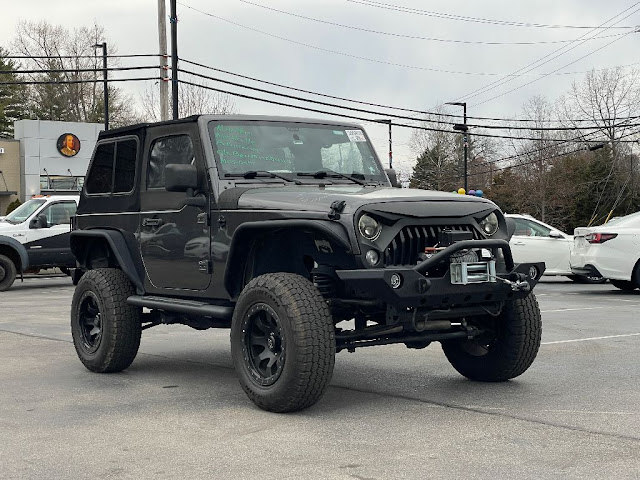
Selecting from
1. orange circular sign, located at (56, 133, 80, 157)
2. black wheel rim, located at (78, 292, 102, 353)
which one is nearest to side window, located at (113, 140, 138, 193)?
black wheel rim, located at (78, 292, 102, 353)

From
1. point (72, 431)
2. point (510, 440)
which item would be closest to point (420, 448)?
point (510, 440)

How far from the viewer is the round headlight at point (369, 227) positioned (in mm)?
6223

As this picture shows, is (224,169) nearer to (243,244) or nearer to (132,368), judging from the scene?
(243,244)

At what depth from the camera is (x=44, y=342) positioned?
10891 mm

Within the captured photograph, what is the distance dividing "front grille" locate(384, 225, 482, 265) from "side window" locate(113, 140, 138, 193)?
117 inches

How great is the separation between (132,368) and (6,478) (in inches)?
156

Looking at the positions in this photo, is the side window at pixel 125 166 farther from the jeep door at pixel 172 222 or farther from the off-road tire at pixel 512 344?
the off-road tire at pixel 512 344

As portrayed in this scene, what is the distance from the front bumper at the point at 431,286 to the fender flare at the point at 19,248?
50.5 ft

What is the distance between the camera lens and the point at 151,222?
799 cm

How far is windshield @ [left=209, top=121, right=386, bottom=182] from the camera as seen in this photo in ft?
24.8

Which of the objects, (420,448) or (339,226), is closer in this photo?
(420,448)

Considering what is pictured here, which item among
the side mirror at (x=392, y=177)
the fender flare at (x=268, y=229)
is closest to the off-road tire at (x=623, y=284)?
the side mirror at (x=392, y=177)

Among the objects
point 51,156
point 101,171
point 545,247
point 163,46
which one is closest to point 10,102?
point 51,156

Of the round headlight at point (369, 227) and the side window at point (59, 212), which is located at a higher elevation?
the side window at point (59, 212)
